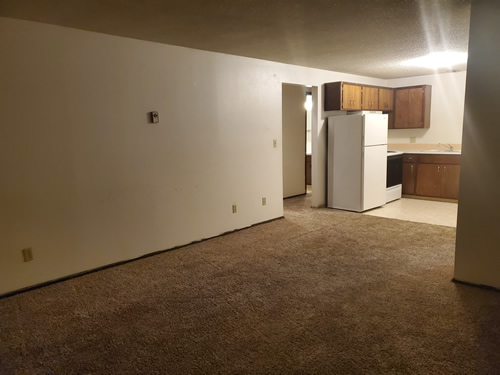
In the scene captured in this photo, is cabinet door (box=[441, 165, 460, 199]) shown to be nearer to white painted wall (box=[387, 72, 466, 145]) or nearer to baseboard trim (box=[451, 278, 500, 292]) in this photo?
white painted wall (box=[387, 72, 466, 145])

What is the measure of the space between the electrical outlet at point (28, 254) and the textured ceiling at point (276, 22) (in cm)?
187

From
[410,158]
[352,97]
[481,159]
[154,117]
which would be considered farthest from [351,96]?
[154,117]

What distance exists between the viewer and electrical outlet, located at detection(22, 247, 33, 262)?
3.06 meters

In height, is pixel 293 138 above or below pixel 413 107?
below

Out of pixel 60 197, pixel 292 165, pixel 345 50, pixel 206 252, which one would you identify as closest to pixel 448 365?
pixel 206 252

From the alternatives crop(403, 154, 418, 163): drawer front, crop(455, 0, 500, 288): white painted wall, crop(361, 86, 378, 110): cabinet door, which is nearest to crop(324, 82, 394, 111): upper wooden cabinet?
crop(361, 86, 378, 110): cabinet door

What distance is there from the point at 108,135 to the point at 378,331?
9.27 feet

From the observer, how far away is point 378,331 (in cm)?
235

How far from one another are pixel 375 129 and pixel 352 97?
26.5 inches

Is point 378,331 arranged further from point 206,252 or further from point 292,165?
point 292,165

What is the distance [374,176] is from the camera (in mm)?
5691

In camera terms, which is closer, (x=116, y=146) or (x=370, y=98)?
(x=116, y=146)

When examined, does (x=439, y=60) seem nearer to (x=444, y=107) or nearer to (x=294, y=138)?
(x=444, y=107)

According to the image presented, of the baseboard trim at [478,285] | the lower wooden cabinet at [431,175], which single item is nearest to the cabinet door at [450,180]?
the lower wooden cabinet at [431,175]
